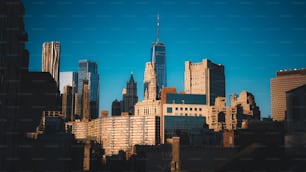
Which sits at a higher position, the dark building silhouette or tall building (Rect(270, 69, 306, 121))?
tall building (Rect(270, 69, 306, 121))

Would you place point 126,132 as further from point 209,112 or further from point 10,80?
point 10,80

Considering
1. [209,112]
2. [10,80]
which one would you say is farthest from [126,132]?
[10,80]

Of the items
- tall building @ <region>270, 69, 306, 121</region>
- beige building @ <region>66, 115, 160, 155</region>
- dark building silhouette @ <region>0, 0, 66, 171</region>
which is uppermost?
tall building @ <region>270, 69, 306, 121</region>

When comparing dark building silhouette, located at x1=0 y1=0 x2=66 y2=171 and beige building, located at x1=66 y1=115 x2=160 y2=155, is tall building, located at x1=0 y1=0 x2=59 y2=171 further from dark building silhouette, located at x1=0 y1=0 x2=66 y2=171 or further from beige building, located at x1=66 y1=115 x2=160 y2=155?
beige building, located at x1=66 y1=115 x2=160 y2=155

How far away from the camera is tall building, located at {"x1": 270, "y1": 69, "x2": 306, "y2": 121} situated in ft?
509

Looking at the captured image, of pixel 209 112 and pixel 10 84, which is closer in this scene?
pixel 10 84

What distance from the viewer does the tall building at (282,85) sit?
155000 mm

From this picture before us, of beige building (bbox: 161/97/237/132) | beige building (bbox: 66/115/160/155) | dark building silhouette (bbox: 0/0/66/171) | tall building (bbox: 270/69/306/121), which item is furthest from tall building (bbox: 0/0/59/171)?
tall building (bbox: 270/69/306/121)

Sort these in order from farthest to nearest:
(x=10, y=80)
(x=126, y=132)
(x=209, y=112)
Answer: (x=126, y=132) < (x=209, y=112) < (x=10, y=80)

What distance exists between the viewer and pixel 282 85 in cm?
16462

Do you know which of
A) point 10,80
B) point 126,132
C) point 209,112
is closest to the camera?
point 10,80

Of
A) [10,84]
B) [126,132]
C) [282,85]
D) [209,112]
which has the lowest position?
[126,132]

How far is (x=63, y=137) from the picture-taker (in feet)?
148

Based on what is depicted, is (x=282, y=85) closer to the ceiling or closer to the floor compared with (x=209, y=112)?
closer to the ceiling
